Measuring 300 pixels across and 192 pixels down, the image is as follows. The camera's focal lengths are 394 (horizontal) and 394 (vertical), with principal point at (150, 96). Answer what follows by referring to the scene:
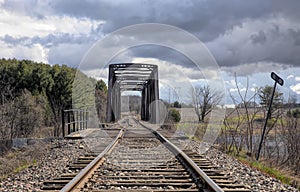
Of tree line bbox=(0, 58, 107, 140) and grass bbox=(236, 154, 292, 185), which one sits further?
tree line bbox=(0, 58, 107, 140)

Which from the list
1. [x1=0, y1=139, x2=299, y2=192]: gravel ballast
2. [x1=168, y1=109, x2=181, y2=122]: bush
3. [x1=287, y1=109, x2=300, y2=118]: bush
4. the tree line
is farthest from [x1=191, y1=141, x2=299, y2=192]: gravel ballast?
the tree line

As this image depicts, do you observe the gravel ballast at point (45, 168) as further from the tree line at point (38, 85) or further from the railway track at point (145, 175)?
the tree line at point (38, 85)

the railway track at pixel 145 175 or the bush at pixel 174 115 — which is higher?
the bush at pixel 174 115

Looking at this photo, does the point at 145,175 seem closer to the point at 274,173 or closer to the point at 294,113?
the point at 274,173

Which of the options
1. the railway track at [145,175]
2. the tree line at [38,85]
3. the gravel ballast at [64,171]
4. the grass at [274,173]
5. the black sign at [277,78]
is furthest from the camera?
the tree line at [38,85]

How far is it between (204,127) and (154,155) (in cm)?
965

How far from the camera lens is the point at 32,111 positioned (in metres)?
29.8

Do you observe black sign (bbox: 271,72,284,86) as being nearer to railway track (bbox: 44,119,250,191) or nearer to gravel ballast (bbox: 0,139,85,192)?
railway track (bbox: 44,119,250,191)

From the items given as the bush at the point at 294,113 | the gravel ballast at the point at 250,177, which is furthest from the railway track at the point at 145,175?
the bush at the point at 294,113

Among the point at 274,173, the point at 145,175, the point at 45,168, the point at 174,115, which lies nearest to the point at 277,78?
the point at 274,173

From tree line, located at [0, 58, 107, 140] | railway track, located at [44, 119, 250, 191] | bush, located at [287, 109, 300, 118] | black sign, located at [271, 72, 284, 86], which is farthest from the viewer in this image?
tree line, located at [0, 58, 107, 140]

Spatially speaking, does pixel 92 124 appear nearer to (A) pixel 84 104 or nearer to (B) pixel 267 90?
(A) pixel 84 104

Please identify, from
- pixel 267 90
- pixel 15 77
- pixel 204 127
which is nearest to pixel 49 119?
pixel 15 77

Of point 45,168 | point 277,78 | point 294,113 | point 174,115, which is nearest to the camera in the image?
point 45,168
